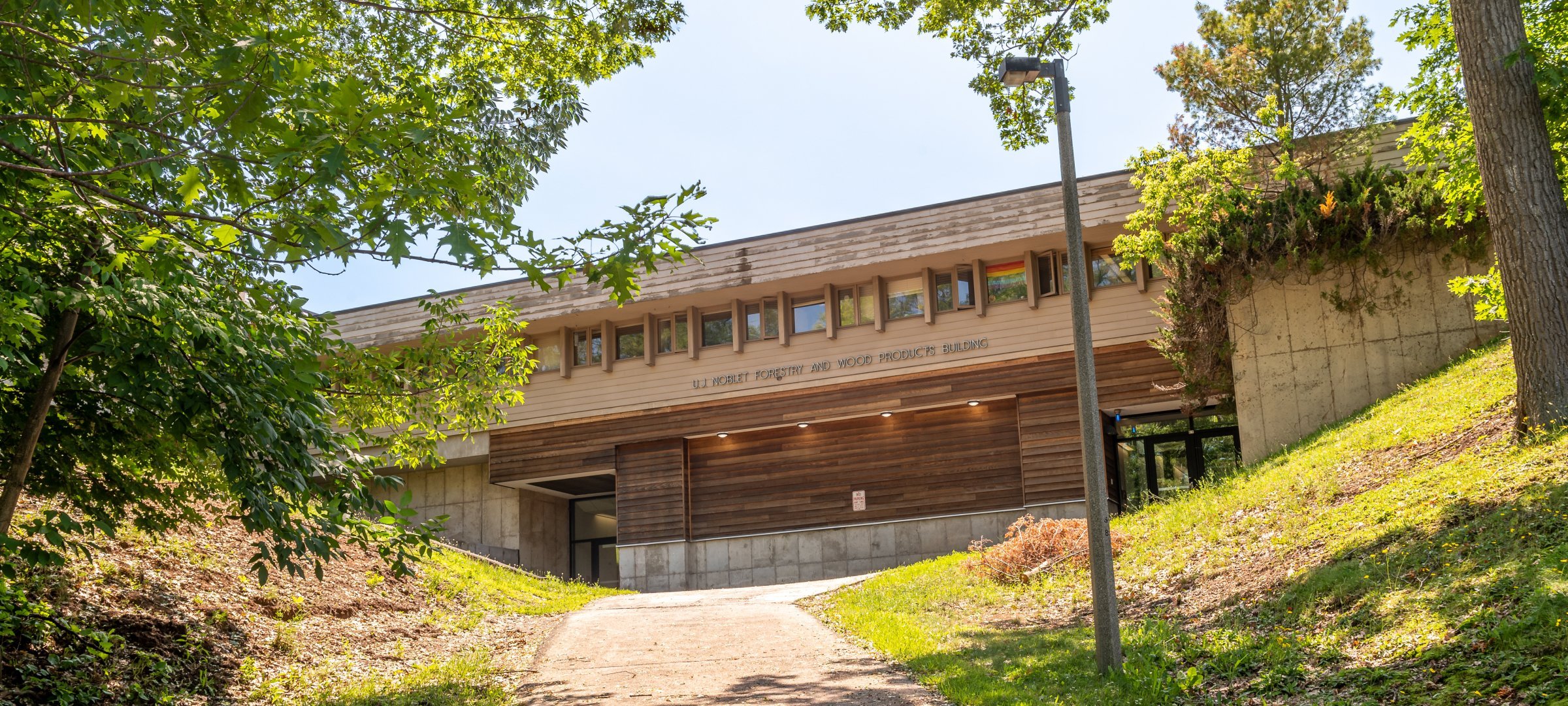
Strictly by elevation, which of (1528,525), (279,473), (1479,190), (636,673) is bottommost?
(636,673)

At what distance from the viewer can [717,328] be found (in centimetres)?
2498

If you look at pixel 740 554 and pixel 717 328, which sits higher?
pixel 717 328

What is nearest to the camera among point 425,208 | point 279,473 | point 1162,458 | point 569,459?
point 425,208

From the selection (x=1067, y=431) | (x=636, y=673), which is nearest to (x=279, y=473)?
(x=636, y=673)

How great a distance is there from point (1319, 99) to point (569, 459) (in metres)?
19.8

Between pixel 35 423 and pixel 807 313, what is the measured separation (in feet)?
61.0

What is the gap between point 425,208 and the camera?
545 centimetres

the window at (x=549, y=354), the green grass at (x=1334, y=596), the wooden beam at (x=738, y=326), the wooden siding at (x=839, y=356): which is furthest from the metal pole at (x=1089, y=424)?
the window at (x=549, y=354)

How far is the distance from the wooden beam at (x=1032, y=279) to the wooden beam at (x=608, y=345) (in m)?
10.0

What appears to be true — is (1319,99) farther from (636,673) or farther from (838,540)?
(636,673)

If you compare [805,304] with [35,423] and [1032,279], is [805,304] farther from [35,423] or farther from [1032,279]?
[35,423]

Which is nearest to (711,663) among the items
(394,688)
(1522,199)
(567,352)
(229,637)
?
(394,688)

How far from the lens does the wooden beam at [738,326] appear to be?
79.8 ft

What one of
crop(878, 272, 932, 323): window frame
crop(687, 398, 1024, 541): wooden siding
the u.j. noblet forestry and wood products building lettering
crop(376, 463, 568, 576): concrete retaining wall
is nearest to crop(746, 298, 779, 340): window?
the u.j. noblet forestry and wood products building lettering
